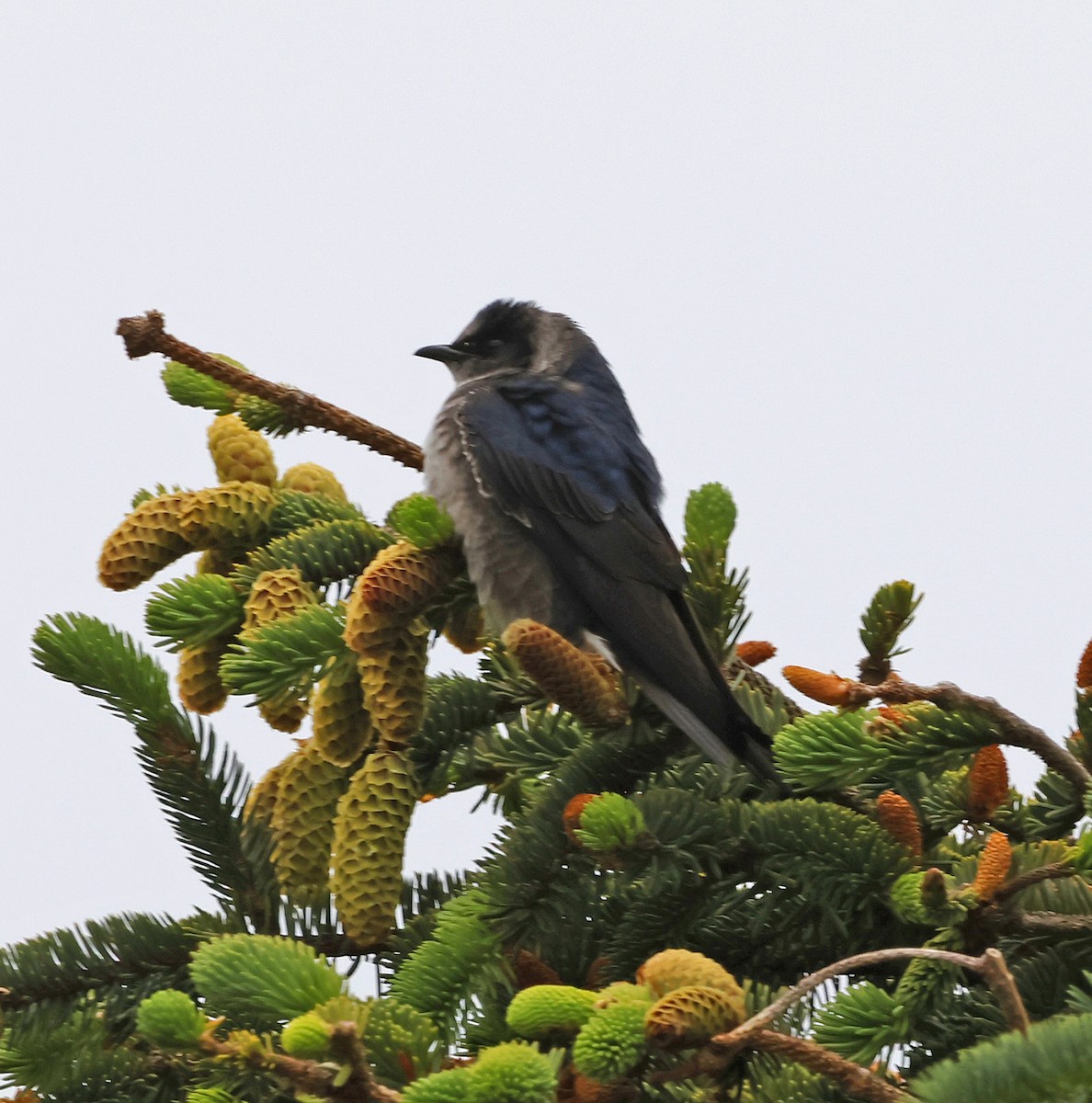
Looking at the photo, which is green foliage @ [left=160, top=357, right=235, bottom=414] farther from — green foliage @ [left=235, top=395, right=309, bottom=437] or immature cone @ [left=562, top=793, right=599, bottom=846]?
immature cone @ [left=562, top=793, right=599, bottom=846]

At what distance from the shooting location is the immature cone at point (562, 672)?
1.77 meters

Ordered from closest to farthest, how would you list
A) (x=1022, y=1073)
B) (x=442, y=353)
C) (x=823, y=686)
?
(x=1022, y=1073) → (x=823, y=686) → (x=442, y=353)

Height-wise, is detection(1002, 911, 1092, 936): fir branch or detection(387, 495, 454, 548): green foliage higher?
detection(387, 495, 454, 548): green foliage

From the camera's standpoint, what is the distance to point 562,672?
6.00 feet

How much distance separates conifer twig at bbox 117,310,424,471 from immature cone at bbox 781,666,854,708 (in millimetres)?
1233

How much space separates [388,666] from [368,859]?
10.9 inches

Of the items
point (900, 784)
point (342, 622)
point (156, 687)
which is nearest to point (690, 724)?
point (900, 784)

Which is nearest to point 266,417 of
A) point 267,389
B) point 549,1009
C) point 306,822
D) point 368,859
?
point 267,389

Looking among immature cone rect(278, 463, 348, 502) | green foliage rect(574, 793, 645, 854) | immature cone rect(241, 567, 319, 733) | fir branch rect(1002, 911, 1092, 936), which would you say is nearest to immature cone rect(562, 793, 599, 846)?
green foliage rect(574, 793, 645, 854)

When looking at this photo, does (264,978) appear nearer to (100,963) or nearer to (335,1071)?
(335,1071)

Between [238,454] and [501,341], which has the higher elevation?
[501,341]

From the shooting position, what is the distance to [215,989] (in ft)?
4.14

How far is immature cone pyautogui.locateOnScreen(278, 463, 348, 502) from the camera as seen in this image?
8.38 ft

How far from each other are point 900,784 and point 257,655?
893mm
